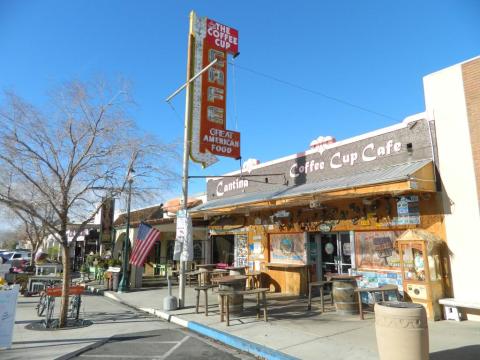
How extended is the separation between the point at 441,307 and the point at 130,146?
8.87 metres

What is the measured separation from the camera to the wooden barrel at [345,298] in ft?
31.7

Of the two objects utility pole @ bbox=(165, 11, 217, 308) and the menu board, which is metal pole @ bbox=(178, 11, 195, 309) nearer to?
utility pole @ bbox=(165, 11, 217, 308)

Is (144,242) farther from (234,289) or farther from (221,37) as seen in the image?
(221,37)

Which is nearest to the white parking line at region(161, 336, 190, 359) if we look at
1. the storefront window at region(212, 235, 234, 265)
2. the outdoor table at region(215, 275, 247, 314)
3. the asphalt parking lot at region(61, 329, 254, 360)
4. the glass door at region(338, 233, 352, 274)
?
the asphalt parking lot at region(61, 329, 254, 360)

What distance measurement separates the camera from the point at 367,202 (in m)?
11.0

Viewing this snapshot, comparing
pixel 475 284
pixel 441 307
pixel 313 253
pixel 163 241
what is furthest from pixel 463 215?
pixel 163 241

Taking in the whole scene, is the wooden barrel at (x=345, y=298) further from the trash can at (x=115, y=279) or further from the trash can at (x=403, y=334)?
the trash can at (x=115, y=279)

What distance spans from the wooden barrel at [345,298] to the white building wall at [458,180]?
2.31 m

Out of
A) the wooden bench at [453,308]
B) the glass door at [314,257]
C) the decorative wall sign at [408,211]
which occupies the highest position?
the decorative wall sign at [408,211]

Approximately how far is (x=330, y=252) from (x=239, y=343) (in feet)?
19.9

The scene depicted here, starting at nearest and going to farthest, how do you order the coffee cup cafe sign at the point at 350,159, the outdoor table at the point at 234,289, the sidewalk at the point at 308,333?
1. the sidewalk at the point at 308,333
2. the outdoor table at the point at 234,289
3. the coffee cup cafe sign at the point at 350,159

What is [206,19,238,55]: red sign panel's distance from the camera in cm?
1409

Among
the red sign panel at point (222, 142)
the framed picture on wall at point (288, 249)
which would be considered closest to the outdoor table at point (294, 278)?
the framed picture on wall at point (288, 249)

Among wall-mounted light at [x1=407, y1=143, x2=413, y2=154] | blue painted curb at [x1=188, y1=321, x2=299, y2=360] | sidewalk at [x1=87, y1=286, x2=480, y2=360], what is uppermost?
wall-mounted light at [x1=407, y1=143, x2=413, y2=154]
